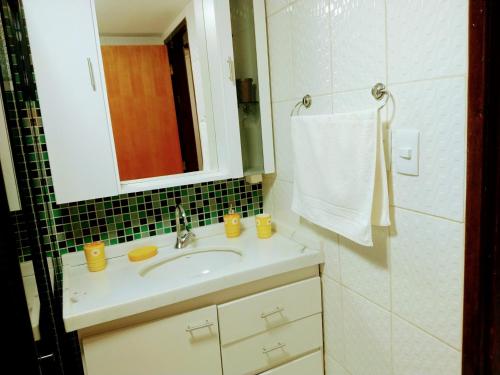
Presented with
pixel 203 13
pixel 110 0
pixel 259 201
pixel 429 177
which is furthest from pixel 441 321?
pixel 110 0

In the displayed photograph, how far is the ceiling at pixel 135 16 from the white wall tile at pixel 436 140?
0.94 meters

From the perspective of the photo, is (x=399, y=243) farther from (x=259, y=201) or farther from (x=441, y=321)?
(x=259, y=201)

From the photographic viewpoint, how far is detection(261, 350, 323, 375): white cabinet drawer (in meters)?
1.40

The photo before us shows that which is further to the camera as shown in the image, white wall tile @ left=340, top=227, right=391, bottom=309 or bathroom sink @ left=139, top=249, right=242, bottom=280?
bathroom sink @ left=139, top=249, right=242, bottom=280

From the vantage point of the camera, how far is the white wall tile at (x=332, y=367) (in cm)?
141

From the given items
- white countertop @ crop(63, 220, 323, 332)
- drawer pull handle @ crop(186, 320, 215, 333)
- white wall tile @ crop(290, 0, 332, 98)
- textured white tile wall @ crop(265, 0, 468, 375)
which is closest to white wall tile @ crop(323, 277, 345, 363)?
textured white tile wall @ crop(265, 0, 468, 375)

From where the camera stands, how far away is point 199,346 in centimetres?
124

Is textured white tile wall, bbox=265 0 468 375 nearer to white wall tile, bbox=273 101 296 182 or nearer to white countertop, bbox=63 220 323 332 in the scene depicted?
white wall tile, bbox=273 101 296 182

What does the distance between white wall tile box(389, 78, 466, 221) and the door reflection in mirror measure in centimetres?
86

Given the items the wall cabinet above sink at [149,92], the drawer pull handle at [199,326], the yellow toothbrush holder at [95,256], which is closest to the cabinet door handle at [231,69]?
the wall cabinet above sink at [149,92]

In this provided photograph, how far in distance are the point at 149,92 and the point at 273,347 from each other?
1.10m

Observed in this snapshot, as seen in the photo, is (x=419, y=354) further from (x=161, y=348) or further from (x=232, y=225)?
(x=232, y=225)

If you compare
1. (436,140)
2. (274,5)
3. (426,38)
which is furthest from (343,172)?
(274,5)

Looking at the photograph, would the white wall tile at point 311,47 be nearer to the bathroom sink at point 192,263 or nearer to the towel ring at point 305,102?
the towel ring at point 305,102
